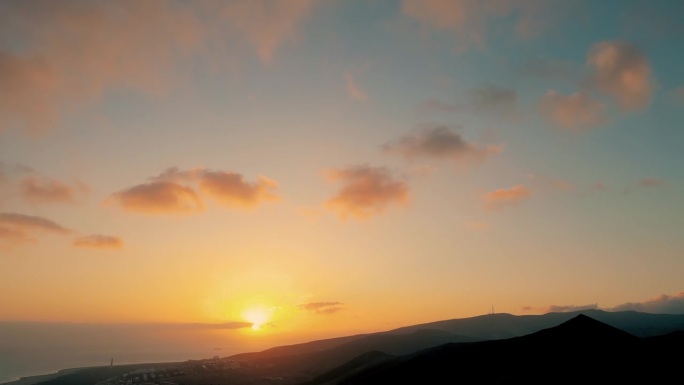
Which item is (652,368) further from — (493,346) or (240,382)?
(240,382)

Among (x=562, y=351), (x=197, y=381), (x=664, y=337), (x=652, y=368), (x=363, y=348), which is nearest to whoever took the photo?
(x=652, y=368)

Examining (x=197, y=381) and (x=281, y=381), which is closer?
(x=281, y=381)

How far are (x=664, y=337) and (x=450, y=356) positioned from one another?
113ft

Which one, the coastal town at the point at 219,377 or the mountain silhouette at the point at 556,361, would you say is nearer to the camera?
the mountain silhouette at the point at 556,361

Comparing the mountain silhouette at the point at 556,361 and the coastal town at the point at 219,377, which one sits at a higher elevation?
the mountain silhouette at the point at 556,361

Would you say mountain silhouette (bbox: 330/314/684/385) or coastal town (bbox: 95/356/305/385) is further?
coastal town (bbox: 95/356/305/385)

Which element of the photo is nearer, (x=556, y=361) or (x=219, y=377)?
(x=556, y=361)

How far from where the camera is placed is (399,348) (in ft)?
647

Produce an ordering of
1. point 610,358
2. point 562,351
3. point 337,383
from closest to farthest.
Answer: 1. point 610,358
2. point 562,351
3. point 337,383

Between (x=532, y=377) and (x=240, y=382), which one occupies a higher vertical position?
(x=532, y=377)

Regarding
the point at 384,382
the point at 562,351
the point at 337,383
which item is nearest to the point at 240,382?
the point at 337,383

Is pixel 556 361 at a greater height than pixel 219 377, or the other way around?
pixel 556 361

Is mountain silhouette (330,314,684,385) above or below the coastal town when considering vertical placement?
above

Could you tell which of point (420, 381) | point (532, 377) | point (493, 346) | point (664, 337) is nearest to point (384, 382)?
point (420, 381)
